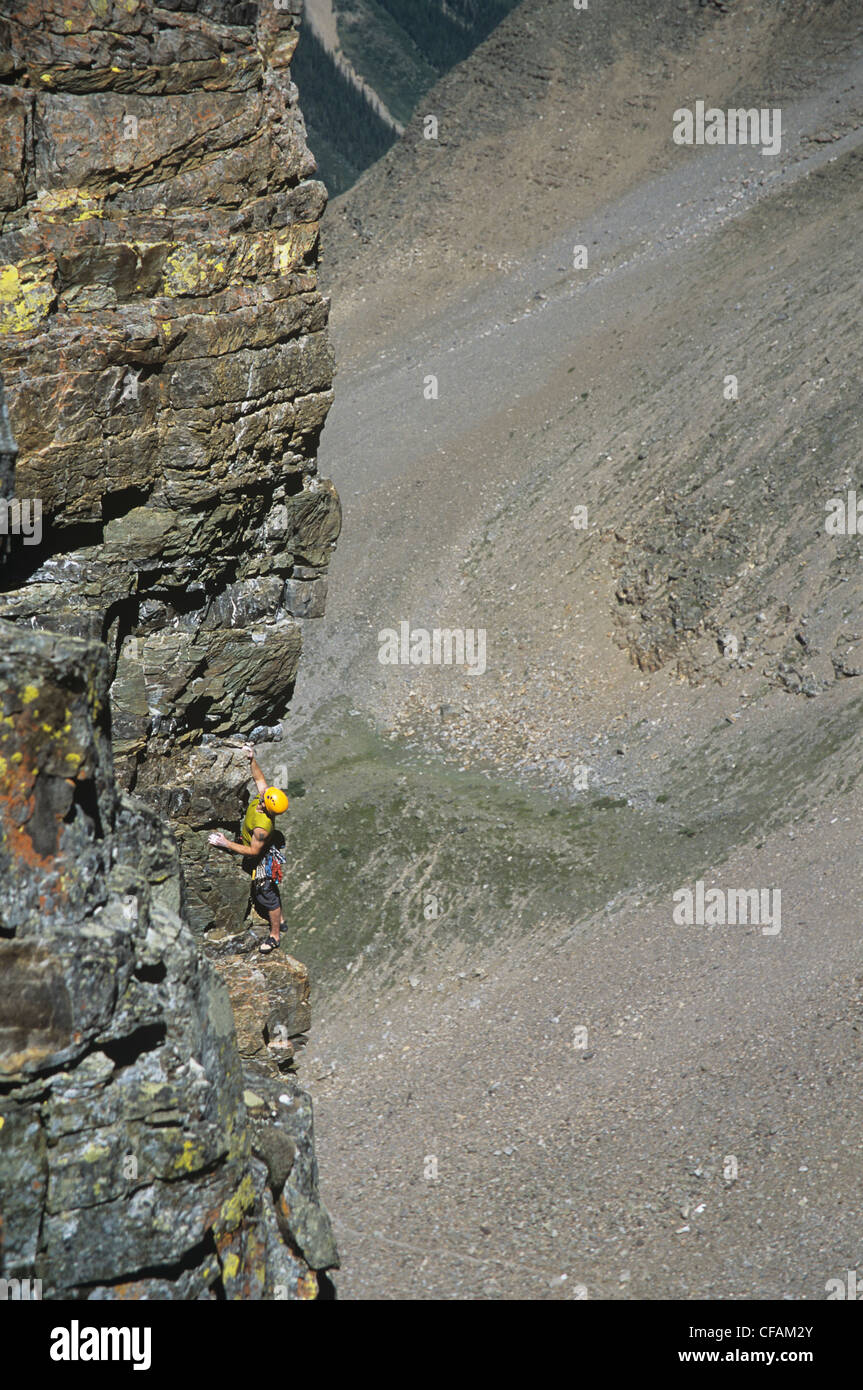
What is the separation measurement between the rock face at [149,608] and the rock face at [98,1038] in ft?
0.07

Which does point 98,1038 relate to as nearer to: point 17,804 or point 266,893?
point 17,804

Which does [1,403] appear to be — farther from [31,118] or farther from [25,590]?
[31,118]

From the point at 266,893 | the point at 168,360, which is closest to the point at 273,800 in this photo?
the point at 266,893

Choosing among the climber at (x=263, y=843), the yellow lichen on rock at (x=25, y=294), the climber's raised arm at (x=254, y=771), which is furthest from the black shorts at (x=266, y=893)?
the yellow lichen on rock at (x=25, y=294)

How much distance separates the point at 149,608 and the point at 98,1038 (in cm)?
602

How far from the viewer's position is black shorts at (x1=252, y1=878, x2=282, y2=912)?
16.4 metres

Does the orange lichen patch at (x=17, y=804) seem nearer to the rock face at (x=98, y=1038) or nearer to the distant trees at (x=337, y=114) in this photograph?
the rock face at (x=98, y=1038)

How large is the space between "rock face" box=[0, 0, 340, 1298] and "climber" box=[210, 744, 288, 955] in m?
0.26

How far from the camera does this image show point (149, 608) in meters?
13.6

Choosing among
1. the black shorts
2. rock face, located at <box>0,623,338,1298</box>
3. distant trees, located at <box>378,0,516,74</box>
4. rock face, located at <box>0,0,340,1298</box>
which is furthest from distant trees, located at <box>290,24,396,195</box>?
rock face, located at <box>0,623,338,1298</box>

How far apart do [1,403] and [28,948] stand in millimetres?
4892

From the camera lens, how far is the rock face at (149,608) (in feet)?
28.3

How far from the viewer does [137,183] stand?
494 inches

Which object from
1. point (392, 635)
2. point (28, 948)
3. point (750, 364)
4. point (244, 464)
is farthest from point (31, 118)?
point (750, 364)
